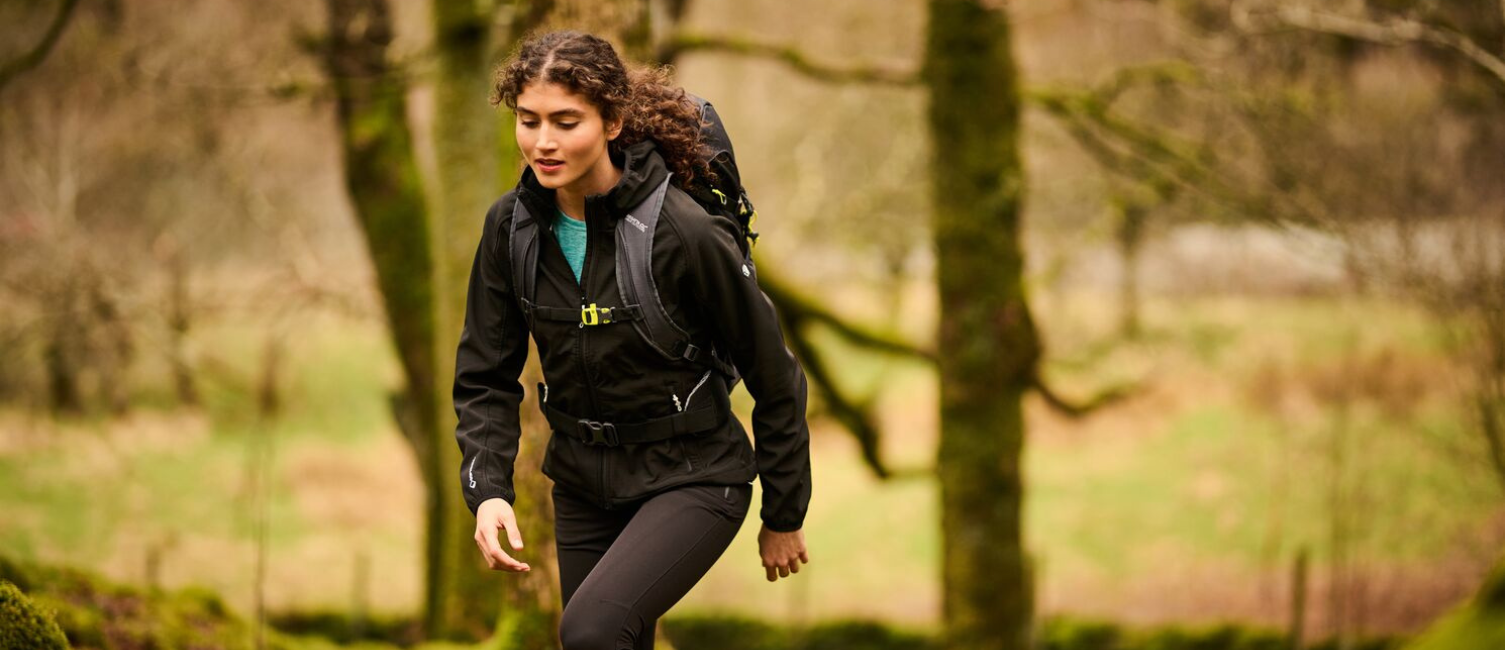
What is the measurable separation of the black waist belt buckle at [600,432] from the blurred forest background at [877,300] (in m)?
1.33

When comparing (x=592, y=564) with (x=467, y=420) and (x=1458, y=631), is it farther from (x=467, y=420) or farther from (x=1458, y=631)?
(x=1458, y=631)

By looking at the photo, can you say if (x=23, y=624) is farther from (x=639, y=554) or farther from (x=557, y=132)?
(x=557, y=132)

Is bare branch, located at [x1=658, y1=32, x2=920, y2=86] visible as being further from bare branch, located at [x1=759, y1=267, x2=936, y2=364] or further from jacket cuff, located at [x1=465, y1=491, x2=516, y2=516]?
jacket cuff, located at [x1=465, y1=491, x2=516, y2=516]

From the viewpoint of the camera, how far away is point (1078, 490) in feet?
57.9

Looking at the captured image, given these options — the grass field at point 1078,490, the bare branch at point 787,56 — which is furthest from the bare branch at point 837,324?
the grass field at point 1078,490

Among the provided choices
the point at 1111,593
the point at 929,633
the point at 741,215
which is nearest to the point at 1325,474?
the point at 1111,593

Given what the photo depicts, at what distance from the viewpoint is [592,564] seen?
287 centimetres

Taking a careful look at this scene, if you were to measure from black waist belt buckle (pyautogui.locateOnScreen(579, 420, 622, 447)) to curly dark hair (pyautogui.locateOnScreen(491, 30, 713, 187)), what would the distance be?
57cm

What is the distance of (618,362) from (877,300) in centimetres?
1452

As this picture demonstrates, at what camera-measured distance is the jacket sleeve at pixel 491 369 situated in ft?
9.02

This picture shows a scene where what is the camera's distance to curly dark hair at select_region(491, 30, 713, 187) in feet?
8.29

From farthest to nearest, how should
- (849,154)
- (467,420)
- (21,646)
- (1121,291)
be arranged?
1. (1121,291)
2. (849,154)
3. (21,646)
4. (467,420)

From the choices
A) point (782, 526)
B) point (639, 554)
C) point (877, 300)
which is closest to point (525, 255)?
point (639, 554)

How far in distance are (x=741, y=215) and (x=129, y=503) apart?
14.6 metres
